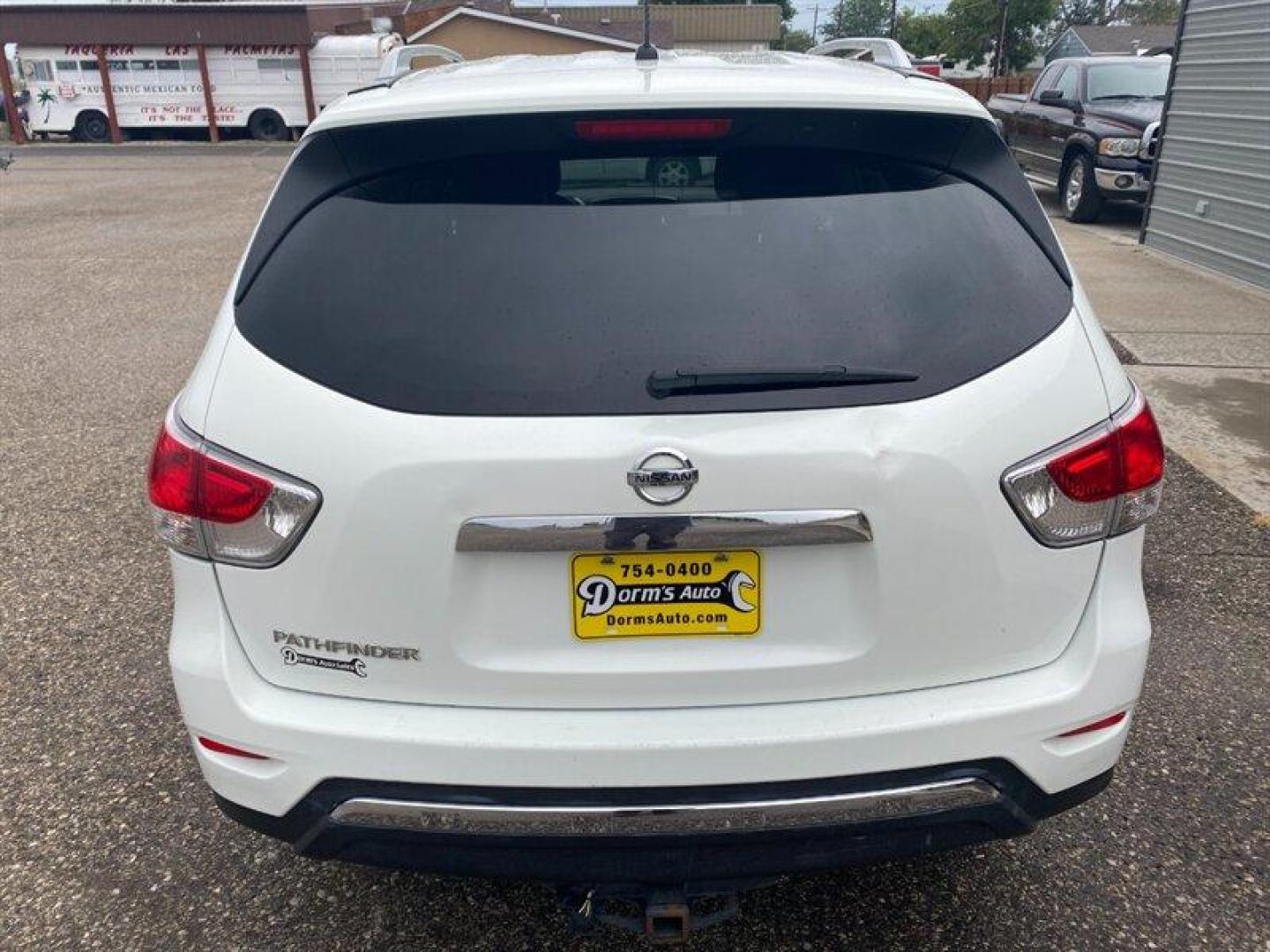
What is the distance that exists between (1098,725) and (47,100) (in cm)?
3794

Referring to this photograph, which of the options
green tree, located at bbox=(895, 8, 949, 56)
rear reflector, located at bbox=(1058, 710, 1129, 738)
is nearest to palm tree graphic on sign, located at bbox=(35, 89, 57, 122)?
rear reflector, located at bbox=(1058, 710, 1129, 738)

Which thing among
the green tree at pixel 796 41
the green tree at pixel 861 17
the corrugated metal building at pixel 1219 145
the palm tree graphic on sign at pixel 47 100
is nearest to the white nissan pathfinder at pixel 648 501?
the corrugated metal building at pixel 1219 145

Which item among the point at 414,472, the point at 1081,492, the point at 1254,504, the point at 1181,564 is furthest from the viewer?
the point at 1254,504

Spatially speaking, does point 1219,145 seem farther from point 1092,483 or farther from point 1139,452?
point 1092,483

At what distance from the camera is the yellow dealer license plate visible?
5.85 feet

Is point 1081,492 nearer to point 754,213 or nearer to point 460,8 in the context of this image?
point 754,213

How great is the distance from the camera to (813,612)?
182 centimetres

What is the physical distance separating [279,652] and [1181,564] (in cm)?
360

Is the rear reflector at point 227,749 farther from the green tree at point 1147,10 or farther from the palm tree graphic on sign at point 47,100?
the green tree at point 1147,10

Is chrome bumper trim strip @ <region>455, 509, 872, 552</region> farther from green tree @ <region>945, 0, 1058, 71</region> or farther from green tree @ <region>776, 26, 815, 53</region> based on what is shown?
green tree @ <region>776, 26, 815, 53</region>

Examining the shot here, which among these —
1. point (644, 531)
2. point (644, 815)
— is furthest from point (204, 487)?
point (644, 815)

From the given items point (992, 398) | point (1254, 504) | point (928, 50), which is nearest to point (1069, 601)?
point (992, 398)

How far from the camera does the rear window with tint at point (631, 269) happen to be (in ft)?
5.92

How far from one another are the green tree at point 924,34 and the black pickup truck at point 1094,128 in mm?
63243
